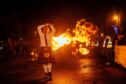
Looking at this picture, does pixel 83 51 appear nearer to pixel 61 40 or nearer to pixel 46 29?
pixel 61 40

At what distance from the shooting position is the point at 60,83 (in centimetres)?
1185

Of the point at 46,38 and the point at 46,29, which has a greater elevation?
the point at 46,29

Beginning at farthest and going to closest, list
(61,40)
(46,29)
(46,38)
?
(61,40) < (46,29) < (46,38)

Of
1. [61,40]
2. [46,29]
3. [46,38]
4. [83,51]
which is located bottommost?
[83,51]

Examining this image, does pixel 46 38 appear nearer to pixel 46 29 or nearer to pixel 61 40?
pixel 46 29

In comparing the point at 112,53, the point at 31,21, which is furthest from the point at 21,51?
the point at 31,21

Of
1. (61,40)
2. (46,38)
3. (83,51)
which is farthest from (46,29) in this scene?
(61,40)

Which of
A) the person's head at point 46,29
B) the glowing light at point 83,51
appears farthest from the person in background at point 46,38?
the glowing light at point 83,51

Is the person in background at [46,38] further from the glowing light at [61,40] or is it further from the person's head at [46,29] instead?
the glowing light at [61,40]

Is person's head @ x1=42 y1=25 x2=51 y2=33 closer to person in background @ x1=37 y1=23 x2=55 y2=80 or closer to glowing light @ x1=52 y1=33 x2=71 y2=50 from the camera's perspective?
person in background @ x1=37 y1=23 x2=55 y2=80

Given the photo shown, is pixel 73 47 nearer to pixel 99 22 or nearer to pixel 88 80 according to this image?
pixel 88 80

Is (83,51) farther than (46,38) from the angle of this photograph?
Yes

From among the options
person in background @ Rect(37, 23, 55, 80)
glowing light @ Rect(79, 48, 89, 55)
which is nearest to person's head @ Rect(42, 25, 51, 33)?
person in background @ Rect(37, 23, 55, 80)

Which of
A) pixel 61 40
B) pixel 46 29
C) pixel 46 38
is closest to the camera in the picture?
pixel 46 38
